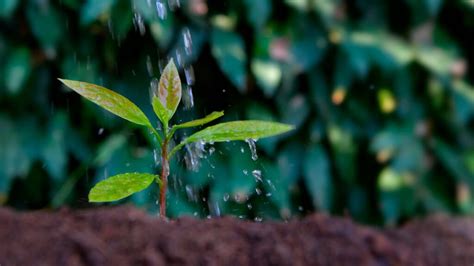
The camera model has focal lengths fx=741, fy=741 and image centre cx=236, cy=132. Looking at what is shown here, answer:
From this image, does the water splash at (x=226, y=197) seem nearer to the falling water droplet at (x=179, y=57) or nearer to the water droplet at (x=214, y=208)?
the water droplet at (x=214, y=208)

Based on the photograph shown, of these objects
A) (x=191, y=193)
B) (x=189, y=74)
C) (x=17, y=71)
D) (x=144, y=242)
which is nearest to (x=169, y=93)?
(x=144, y=242)

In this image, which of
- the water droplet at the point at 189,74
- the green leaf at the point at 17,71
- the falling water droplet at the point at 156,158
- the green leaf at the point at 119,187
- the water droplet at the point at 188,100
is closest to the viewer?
the green leaf at the point at 119,187

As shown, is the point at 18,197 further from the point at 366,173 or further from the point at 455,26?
the point at 455,26

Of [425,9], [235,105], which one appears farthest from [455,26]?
[235,105]

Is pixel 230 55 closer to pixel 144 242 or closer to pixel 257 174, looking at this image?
pixel 257 174

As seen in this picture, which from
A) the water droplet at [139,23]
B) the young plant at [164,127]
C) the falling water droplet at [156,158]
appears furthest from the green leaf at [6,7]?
the young plant at [164,127]

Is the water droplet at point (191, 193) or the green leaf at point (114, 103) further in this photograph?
the water droplet at point (191, 193)

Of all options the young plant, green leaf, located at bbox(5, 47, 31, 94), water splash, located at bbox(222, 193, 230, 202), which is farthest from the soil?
green leaf, located at bbox(5, 47, 31, 94)
